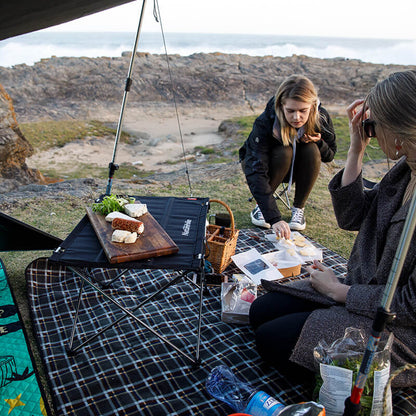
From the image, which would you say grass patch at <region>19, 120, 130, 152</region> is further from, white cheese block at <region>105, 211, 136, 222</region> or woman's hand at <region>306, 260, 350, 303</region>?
woman's hand at <region>306, 260, 350, 303</region>

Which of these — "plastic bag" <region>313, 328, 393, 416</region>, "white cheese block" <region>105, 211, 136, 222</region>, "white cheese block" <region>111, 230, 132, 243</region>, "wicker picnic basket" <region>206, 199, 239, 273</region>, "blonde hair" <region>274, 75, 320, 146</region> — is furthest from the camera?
"blonde hair" <region>274, 75, 320, 146</region>

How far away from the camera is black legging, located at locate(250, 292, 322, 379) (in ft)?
5.97

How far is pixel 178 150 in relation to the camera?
9898 mm

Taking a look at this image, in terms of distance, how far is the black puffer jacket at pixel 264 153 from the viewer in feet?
10.1

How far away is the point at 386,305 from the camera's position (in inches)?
43.7

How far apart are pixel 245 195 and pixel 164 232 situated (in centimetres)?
256

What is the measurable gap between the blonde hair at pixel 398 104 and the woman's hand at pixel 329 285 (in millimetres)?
762

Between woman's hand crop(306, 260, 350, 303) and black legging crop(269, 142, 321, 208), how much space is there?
1507 millimetres

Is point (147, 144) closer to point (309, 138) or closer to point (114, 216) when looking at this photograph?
point (309, 138)

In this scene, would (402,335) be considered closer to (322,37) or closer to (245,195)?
(245,195)

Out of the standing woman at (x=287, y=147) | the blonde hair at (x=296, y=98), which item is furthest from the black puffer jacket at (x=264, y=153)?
the blonde hair at (x=296, y=98)

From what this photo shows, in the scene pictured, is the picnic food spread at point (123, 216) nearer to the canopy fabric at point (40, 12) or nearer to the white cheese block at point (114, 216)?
the white cheese block at point (114, 216)

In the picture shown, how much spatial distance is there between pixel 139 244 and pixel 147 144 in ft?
28.4

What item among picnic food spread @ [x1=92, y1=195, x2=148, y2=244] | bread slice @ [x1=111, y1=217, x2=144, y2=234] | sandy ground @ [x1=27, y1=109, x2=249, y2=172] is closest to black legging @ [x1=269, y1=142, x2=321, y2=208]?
picnic food spread @ [x1=92, y1=195, x2=148, y2=244]
